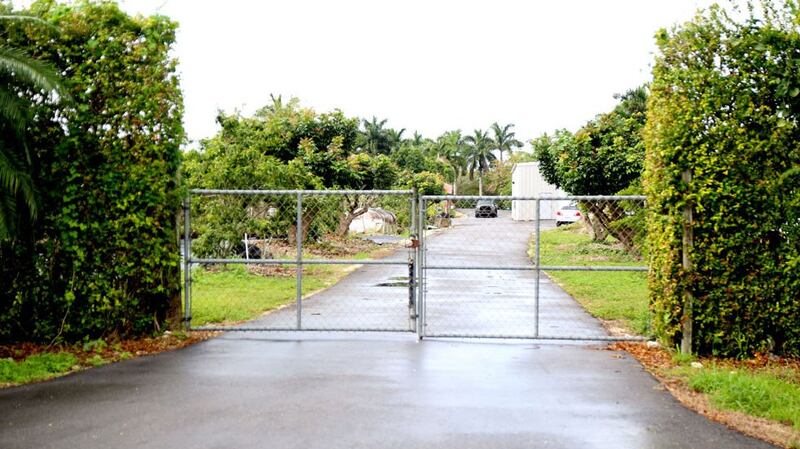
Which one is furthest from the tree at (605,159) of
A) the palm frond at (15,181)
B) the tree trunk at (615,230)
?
the palm frond at (15,181)

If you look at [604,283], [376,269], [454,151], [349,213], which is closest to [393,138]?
[454,151]

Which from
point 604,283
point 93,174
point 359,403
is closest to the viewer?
point 359,403

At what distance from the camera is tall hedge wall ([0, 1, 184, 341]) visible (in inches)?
348

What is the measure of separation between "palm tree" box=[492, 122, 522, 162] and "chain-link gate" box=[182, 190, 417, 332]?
254 ft

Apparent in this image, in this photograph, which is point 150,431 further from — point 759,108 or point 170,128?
point 759,108

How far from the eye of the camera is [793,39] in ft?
26.2

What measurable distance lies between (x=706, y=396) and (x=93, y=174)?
734 cm

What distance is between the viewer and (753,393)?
6562 millimetres

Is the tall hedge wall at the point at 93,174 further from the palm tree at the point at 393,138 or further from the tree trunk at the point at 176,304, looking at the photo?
the palm tree at the point at 393,138

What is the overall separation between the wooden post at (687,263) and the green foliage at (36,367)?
7.00m

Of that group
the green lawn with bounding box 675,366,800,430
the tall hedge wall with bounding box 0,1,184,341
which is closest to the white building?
the tall hedge wall with bounding box 0,1,184,341

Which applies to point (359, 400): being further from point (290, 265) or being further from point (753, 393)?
point (290, 265)

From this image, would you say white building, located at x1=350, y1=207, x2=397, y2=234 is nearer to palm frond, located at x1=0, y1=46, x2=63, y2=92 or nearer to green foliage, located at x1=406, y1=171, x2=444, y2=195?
green foliage, located at x1=406, y1=171, x2=444, y2=195

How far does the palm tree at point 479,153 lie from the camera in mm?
100812
